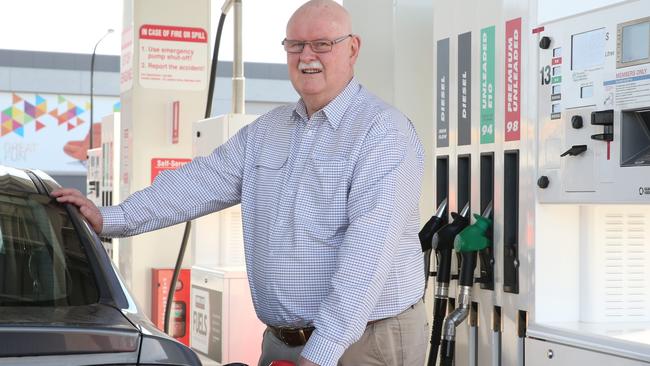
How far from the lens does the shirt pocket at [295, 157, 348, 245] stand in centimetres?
317

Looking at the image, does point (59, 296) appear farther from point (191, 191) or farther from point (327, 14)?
point (327, 14)

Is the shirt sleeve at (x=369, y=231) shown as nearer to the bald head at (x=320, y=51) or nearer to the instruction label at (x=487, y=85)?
the bald head at (x=320, y=51)

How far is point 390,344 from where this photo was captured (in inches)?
132

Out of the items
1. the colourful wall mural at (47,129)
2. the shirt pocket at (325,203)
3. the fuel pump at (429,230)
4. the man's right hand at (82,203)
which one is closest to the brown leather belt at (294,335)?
the shirt pocket at (325,203)

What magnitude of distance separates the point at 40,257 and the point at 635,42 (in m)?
2.06

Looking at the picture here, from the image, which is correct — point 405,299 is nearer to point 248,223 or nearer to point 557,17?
point 248,223

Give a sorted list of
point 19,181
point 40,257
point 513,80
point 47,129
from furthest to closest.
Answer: point 47,129, point 513,80, point 19,181, point 40,257

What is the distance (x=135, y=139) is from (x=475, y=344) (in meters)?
5.17

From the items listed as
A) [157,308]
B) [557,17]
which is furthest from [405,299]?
[157,308]

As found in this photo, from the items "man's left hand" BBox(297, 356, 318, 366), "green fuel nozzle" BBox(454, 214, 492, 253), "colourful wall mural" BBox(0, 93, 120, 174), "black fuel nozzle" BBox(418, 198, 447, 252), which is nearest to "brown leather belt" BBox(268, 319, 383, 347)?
"man's left hand" BBox(297, 356, 318, 366)

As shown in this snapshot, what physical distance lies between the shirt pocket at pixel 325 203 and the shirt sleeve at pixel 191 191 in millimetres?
450

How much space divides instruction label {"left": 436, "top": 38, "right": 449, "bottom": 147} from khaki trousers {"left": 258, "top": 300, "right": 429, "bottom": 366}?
60.3 inches

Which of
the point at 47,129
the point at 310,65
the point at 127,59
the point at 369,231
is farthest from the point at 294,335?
the point at 47,129

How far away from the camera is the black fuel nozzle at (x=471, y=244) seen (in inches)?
171
